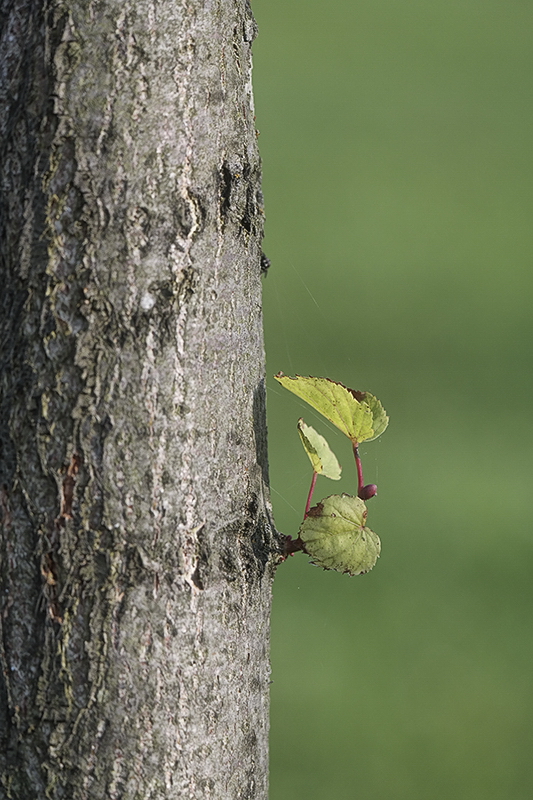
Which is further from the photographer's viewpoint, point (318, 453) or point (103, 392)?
point (318, 453)

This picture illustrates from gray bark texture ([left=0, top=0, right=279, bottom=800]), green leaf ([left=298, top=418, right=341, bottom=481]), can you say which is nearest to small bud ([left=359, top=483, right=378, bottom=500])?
green leaf ([left=298, top=418, right=341, bottom=481])

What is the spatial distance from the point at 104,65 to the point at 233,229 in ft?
0.29

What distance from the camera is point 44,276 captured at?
1.05ft

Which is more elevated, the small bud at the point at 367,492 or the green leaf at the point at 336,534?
the small bud at the point at 367,492

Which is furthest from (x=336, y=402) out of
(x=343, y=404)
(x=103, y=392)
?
(x=103, y=392)

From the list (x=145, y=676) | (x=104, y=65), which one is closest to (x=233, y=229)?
(x=104, y=65)

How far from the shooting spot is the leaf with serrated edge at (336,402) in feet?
1.35

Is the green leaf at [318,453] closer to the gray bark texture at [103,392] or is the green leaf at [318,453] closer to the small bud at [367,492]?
the small bud at [367,492]

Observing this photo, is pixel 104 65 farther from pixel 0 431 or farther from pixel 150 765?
pixel 150 765

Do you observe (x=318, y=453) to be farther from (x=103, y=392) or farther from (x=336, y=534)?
(x=103, y=392)

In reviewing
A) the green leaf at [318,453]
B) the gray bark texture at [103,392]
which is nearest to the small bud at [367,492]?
the green leaf at [318,453]

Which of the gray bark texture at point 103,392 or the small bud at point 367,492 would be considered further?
the small bud at point 367,492

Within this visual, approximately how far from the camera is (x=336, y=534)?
0.40 m

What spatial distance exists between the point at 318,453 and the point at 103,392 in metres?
0.20
